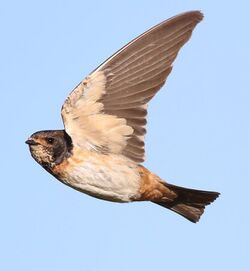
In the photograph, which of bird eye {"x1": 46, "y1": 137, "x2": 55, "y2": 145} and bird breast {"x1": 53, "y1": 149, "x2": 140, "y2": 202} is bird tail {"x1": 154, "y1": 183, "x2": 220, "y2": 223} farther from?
bird eye {"x1": 46, "y1": 137, "x2": 55, "y2": 145}

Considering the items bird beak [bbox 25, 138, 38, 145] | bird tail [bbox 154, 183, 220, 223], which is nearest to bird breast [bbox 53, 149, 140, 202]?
bird beak [bbox 25, 138, 38, 145]

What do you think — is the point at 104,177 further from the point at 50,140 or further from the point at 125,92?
the point at 125,92

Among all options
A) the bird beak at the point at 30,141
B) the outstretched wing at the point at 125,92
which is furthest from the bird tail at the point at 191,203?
the bird beak at the point at 30,141

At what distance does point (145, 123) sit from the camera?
7930 mm

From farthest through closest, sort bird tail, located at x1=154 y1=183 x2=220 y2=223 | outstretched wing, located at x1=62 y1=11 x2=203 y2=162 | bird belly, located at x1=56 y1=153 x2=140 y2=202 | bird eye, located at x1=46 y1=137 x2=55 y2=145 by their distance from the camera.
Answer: bird tail, located at x1=154 y1=183 x2=220 y2=223
bird eye, located at x1=46 y1=137 x2=55 y2=145
bird belly, located at x1=56 y1=153 x2=140 y2=202
outstretched wing, located at x1=62 y1=11 x2=203 y2=162

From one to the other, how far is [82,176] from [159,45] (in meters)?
1.29

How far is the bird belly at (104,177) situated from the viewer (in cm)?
782

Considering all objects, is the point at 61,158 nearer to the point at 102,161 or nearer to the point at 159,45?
the point at 102,161

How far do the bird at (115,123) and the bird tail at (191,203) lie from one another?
567 mm

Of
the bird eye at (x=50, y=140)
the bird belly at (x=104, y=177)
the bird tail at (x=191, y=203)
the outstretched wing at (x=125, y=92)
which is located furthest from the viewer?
the bird tail at (x=191, y=203)

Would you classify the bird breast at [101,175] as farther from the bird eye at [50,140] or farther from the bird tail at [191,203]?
the bird tail at [191,203]

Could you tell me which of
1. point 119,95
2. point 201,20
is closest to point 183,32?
point 201,20

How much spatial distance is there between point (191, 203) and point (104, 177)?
1224 millimetres

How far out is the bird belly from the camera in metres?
7.82
